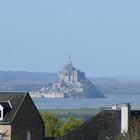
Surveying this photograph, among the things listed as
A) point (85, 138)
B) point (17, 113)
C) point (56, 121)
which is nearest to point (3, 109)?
point (17, 113)

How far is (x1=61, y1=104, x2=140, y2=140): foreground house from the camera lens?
63.8 metres

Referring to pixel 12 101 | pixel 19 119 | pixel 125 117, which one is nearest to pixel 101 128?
pixel 125 117

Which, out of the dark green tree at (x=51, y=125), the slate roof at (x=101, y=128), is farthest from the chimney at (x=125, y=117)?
the dark green tree at (x=51, y=125)

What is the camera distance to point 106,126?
6675 cm

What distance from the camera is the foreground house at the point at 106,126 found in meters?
63.8

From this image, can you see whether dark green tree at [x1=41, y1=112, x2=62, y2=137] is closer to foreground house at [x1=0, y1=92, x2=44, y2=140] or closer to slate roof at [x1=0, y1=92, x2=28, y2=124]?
foreground house at [x1=0, y1=92, x2=44, y2=140]

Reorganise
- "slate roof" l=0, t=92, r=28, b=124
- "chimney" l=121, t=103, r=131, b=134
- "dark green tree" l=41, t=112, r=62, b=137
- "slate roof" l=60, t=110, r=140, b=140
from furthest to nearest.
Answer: "dark green tree" l=41, t=112, r=62, b=137 → "slate roof" l=0, t=92, r=28, b=124 → "slate roof" l=60, t=110, r=140, b=140 → "chimney" l=121, t=103, r=131, b=134

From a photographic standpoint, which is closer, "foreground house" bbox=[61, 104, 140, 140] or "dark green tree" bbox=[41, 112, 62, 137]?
"foreground house" bbox=[61, 104, 140, 140]

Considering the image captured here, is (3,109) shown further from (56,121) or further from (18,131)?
(56,121)

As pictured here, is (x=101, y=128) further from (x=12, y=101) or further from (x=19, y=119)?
(x=12, y=101)

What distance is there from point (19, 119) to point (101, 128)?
620cm

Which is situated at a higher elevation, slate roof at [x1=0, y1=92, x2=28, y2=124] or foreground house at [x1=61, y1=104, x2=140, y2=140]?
slate roof at [x1=0, y1=92, x2=28, y2=124]

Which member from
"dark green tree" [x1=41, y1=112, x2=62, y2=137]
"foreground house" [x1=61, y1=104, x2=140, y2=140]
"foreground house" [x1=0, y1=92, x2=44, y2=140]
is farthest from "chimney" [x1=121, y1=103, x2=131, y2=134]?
"dark green tree" [x1=41, y1=112, x2=62, y2=137]

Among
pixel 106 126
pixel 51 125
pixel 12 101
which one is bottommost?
pixel 106 126
